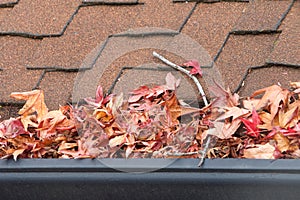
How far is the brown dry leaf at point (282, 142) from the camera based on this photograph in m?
1.91

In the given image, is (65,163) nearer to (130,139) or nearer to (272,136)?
(130,139)

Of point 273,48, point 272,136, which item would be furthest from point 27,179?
point 273,48

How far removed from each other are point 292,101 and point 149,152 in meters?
0.46

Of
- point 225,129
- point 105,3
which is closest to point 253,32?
point 225,129

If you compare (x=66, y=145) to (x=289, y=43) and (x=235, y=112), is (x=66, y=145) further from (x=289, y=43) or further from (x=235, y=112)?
(x=289, y=43)

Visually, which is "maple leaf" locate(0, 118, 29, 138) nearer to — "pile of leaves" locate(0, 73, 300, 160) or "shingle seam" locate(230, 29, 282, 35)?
"pile of leaves" locate(0, 73, 300, 160)

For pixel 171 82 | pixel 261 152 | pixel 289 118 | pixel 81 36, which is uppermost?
pixel 81 36

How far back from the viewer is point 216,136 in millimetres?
1967

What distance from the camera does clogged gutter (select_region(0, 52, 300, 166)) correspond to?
1.95 m

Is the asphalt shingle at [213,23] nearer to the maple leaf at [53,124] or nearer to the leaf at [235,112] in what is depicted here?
the leaf at [235,112]

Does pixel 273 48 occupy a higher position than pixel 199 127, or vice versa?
pixel 273 48

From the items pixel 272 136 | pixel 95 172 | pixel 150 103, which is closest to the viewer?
pixel 95 172

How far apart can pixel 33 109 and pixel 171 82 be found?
1.41 ft

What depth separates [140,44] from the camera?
2.26 m
